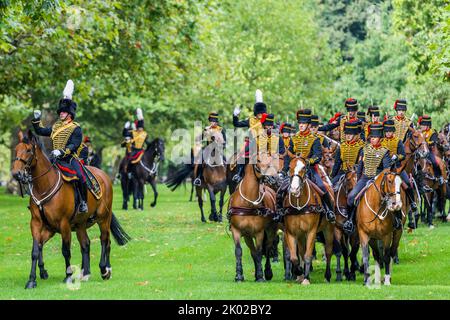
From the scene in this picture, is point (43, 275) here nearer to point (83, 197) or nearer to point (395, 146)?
point (83, 197)

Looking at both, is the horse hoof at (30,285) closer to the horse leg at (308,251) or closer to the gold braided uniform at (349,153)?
the horse leg at (308,251)

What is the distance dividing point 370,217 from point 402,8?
108 ft

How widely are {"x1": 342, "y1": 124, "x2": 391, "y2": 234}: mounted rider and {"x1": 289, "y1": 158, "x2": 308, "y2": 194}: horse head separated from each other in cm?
155

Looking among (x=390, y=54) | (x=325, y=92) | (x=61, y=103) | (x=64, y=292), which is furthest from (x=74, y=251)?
(x=325, y=92)

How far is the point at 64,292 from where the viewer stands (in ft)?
65.5

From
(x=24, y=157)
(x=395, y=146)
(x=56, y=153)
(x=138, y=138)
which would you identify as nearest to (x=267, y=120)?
(x=395, y=146)

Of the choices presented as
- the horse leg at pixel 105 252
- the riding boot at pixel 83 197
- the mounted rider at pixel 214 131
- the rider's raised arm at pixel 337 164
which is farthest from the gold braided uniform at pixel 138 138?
the riding boot at pixel 83 197

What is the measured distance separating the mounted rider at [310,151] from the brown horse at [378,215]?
64 centimetres

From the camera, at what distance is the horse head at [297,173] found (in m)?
21.0

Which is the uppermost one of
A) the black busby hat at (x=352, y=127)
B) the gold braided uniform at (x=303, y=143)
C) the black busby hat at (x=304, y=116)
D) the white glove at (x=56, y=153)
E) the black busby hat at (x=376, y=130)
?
the black busby hat at (x=304, y=116)

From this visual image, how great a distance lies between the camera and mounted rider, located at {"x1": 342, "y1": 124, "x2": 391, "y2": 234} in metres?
22.5

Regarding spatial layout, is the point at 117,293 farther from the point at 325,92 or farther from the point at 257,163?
the point at 325,92

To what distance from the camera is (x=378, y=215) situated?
71.3 feet

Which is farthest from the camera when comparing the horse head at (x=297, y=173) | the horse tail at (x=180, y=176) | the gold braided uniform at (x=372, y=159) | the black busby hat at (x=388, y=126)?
the horse tail at (x=180, y=176)
